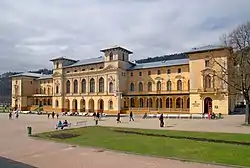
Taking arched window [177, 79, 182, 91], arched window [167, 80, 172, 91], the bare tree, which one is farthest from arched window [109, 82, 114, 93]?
the bare tree

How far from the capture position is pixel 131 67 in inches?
3110

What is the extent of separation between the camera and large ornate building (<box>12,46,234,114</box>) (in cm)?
5656

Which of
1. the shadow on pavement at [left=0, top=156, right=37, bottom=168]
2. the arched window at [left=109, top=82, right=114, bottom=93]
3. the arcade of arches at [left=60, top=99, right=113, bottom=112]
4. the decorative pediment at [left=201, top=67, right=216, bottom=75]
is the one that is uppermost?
the decorative pediment at [left=201, top=67, right=216, bottom=75]

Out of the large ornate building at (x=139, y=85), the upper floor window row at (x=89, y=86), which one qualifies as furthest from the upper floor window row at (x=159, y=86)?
the upper floor window row at (x=89, y=86)

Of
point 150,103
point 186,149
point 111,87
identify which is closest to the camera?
point 186,149

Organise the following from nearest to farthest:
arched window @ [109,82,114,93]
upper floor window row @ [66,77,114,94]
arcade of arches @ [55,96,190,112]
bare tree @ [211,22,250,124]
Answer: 1. bare tree @ [211,22,250,124]
2. arcade of arches @ [55,96,190,112]
3. arched window @ [109,82,114,93]
4. upper floor window row @ [66,77,114,94]

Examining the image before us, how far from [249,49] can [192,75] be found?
26.8 m

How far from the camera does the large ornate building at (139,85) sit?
56.6 metres

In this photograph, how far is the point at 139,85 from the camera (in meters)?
75.6

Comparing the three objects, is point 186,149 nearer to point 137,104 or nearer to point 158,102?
point 158,102

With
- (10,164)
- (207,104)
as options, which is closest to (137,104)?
(207,104)

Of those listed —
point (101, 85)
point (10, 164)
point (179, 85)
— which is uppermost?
point (101, 85)

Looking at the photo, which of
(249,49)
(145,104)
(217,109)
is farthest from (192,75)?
(249,49)

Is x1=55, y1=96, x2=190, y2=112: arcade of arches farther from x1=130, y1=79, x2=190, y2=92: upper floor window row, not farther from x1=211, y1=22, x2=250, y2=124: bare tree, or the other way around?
x1=211, y1=22, x2=250, y2=124: bare tree
